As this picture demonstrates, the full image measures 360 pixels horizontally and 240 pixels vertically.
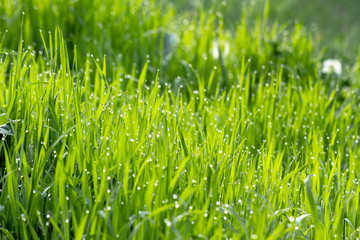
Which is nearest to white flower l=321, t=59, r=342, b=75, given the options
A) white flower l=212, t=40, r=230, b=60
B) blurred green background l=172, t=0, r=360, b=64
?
white flower l=212, t=40, r=230, b=60

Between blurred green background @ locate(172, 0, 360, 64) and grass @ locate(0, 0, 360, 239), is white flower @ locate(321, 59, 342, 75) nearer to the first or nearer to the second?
grass @ locate(0, 0, 360, 239)

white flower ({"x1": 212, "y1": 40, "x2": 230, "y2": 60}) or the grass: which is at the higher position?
white flower ({"x1": 212, "y1": 40, "x2": 230, "y2": 60})

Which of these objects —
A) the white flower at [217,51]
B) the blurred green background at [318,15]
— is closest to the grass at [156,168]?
the white flower at [217,51]

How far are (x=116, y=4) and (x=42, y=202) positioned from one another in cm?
239

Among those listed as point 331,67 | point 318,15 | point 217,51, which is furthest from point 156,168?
point 318,15

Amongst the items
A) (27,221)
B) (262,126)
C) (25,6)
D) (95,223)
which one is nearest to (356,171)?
(262,126)

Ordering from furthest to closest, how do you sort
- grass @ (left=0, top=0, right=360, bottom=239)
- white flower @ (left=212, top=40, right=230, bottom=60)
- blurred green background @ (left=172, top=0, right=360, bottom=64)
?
1. blurred green background @ (left=172, top=0, right=360, bottom=64)
2. white flower @ (left=212, top=40, right=230, bottom=60)
3. grass @ (left=0, top=0, right=360, bottom=239)

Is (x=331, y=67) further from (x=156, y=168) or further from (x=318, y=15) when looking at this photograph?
(x=318, y=15)

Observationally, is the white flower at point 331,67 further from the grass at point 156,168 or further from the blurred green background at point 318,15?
the blurred green background at point 318,15

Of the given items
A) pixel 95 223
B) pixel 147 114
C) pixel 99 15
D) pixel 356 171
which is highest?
pixel 99 15

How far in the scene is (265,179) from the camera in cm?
194

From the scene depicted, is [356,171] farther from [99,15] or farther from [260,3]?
[260,3]

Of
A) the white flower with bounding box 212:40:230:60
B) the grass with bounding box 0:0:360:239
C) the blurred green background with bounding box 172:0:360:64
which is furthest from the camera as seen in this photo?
the blurred green background with bounding box 172:0:360:64

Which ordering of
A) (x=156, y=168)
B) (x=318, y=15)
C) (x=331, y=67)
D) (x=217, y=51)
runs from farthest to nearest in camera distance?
1. (x=318, y=15)
2. (x=217, y=51)
3. (x=331, y=67)
4. (x=156, y=168)
